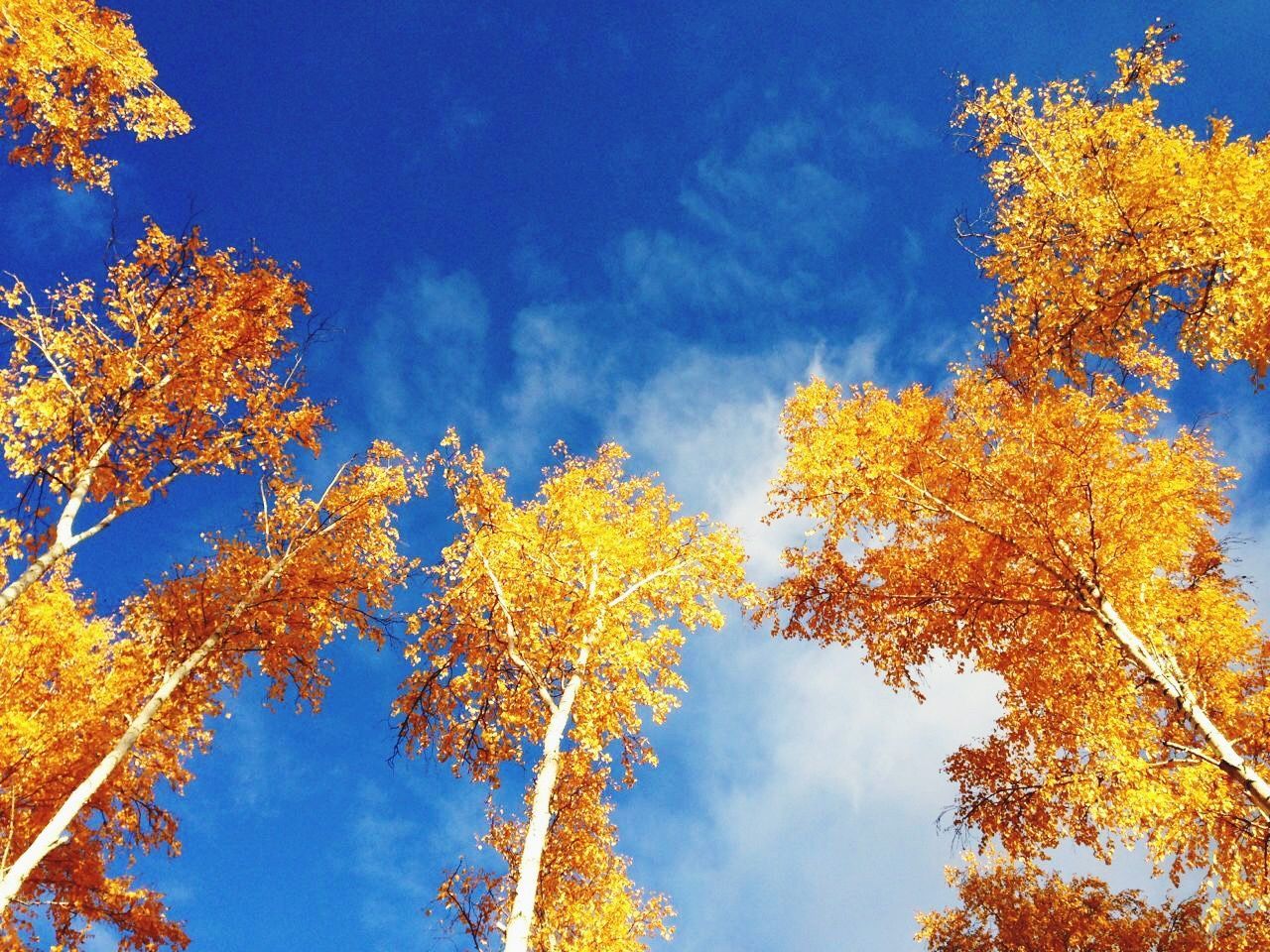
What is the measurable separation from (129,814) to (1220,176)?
1771 centimetres

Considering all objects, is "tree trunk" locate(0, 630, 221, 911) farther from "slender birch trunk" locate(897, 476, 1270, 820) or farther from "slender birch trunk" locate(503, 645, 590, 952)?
"slender birch trunk" locate(897, 476, 1270, 820)

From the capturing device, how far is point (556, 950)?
13.5m

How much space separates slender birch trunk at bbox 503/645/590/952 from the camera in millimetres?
6516

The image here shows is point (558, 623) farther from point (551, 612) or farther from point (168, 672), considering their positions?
point (168, 672)

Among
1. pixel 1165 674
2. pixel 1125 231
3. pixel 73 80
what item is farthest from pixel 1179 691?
pixel 73 80

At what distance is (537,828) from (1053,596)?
6.89 meters

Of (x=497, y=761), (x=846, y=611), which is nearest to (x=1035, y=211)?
(x=846, y=611)

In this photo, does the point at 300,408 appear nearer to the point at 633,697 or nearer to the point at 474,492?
the point at 474,492

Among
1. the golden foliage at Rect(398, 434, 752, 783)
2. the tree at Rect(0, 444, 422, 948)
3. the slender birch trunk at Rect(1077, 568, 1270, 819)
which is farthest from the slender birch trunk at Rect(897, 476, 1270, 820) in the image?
the tree at Rect(0, 444, 422, 948)

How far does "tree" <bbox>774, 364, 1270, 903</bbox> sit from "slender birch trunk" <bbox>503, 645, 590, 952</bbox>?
3646 mm

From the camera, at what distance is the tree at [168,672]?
10.2 m

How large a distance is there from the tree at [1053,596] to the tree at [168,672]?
7.53 metres

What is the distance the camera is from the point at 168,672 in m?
9.76

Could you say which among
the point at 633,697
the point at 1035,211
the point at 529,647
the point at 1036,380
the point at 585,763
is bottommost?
the point at 585,763
